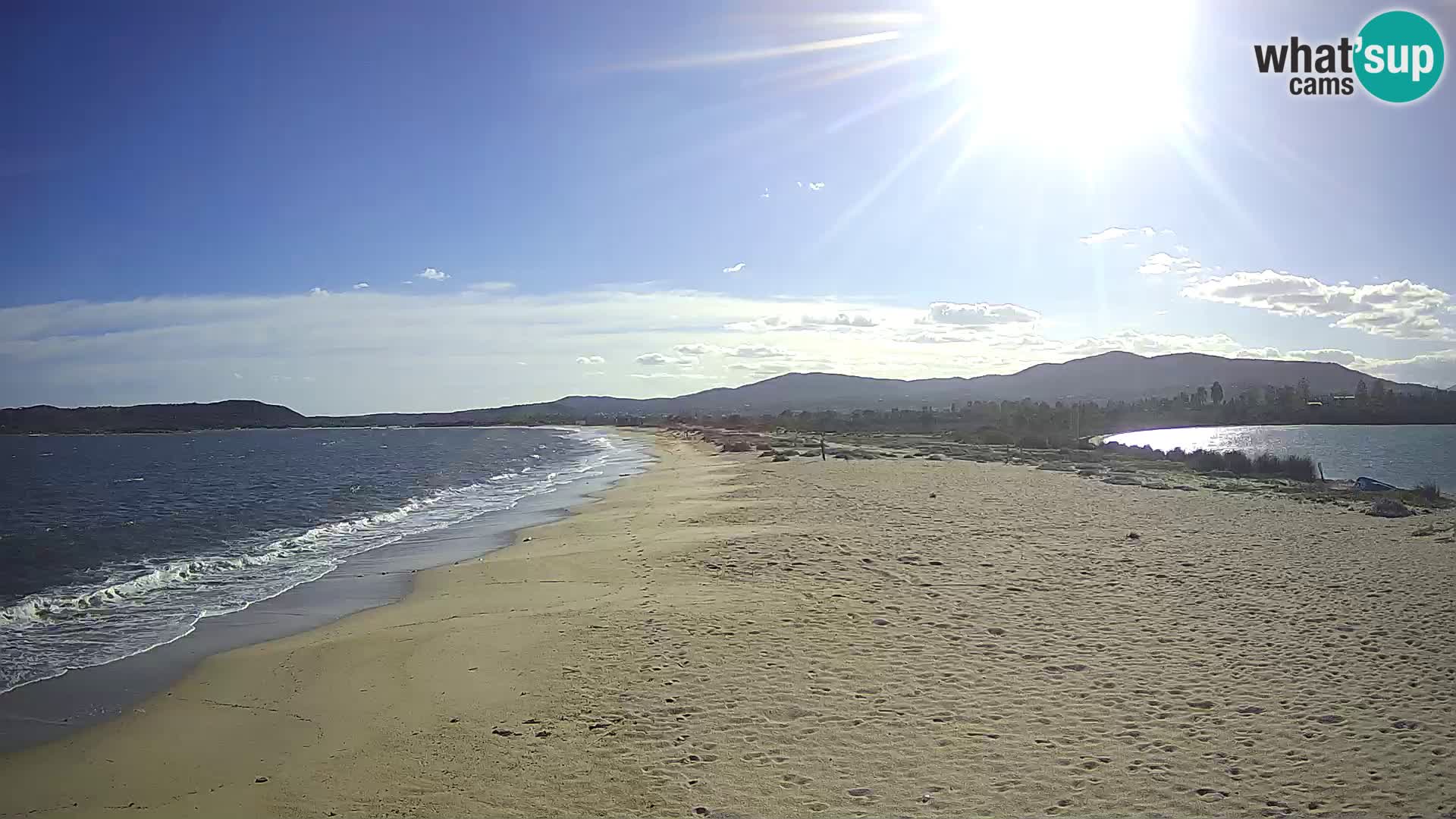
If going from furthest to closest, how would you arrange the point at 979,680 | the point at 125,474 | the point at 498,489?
the point at 125,474 < the point at 498,489 < the point at 979,680

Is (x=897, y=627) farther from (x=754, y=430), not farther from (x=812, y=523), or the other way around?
(x=754, y=430)

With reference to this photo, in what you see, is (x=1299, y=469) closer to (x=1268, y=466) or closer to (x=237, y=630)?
(x=1268, y=466)

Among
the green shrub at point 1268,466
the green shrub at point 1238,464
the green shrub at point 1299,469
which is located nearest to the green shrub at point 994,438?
the green shrub at point 1238,464

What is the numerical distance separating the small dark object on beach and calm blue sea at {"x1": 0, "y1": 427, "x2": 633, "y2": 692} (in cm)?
2230

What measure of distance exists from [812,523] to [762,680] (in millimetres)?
9752

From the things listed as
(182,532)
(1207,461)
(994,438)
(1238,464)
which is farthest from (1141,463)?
(182,532)

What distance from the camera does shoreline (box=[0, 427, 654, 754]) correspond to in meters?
7.88

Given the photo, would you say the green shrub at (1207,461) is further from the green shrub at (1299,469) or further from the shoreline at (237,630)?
the shoreline at (237,630)

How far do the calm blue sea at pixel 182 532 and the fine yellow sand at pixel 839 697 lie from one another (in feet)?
9.65

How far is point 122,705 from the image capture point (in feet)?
26.6

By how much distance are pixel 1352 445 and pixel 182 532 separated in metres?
70.4

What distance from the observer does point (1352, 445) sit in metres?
60.1

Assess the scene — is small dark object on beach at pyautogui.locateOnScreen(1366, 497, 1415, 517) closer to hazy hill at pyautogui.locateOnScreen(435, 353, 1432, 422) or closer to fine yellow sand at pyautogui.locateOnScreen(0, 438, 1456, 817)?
fine yellow sand at pyautogui.locateOnScreen(0, 438, 1456, 817)

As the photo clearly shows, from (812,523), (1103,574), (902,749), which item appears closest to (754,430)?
(812,523)
